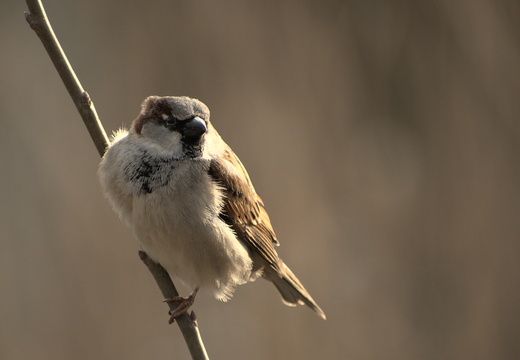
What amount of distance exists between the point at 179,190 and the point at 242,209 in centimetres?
36

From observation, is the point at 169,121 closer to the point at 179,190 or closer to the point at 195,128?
the point at 195,128

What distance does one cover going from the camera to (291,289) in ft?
8.02

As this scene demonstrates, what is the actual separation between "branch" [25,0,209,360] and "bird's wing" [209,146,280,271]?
43 cm

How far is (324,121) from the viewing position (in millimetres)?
3254

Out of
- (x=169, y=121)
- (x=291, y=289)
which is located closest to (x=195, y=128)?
(x=169, y=121)

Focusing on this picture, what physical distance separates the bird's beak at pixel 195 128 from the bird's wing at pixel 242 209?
0.53ft

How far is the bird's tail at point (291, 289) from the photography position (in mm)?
2398

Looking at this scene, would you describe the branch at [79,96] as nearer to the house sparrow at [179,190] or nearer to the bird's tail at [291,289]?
the house sparrow at [179,190]

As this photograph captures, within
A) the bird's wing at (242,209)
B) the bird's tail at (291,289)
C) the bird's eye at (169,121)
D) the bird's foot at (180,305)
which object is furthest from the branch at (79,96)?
the bird's tail at (291,289)

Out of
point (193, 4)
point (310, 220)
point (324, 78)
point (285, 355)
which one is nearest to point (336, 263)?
point (310, 220)

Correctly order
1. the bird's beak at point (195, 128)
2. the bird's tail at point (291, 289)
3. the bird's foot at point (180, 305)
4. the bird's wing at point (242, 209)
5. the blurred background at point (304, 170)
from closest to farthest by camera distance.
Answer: the bird's foot at point (180, 305) < the bird's beak at point (195, 128) < the bird's wing at point (242, 209) < the bird's tail at point (291, 289) < the blurred background at point (304, 170)

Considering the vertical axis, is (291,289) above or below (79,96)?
below

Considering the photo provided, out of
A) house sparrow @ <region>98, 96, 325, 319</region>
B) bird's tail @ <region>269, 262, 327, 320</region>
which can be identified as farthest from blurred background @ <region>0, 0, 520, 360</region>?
house sparrow @ <region>98, 96, 325, 319</region>

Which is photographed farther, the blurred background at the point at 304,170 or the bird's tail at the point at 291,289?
the blurred background at the point at 304,170
